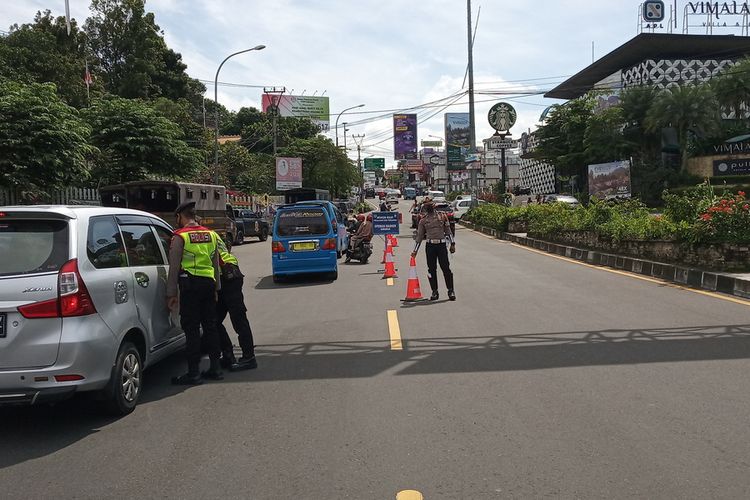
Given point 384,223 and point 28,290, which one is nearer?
point 28,290

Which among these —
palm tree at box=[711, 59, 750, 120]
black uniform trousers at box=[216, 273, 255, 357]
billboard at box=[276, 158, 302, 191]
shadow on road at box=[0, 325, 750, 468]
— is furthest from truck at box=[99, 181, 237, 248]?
palm tree at box=[711, 59, 750, 120]

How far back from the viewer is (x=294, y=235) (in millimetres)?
14234

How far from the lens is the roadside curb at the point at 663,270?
1088 centimetres

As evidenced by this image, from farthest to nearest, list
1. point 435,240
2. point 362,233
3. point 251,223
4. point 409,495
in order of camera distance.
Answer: point 251,223
point 362,233
point 435,240
point 409,495

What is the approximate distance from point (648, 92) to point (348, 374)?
44.6m

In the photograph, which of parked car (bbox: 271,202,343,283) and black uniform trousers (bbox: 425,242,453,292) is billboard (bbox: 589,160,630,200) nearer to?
parked car (bbox: 271,202,343,283)

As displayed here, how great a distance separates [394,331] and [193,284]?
313cm

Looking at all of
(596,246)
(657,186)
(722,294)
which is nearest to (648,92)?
(657,186)

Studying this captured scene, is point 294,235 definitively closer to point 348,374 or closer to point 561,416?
point 348,374

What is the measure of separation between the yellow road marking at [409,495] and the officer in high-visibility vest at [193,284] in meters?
3.02

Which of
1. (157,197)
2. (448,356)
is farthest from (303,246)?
(157,197)

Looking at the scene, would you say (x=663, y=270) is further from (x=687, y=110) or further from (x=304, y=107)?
(x=304, y=107)

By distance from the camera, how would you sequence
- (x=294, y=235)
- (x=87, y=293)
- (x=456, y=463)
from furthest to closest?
(x=294, y=235)
(x=87, y=293)
(x=456, y=463)

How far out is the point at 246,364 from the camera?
6.57 meters
